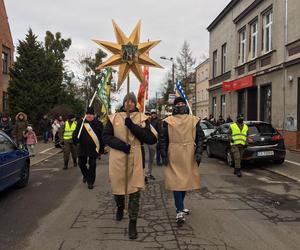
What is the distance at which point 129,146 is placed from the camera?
5.19 m

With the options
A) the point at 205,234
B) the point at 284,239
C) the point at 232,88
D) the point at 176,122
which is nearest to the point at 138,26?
the point at 176,122

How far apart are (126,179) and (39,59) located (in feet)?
76.2

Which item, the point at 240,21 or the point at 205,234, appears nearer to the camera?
the point at 205,234

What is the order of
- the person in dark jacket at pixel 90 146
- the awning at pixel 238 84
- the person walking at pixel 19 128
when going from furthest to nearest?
the awning at pixel 238 84, the person walking at pixel 19 128, the person in dark jacket at pixel 90 146

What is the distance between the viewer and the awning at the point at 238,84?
22625mm


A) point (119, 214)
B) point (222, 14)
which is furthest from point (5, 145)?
point (222, 14)

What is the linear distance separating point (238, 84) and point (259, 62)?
325 centimetres

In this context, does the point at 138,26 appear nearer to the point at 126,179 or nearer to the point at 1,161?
the point at 126,179

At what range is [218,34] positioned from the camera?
3112cm

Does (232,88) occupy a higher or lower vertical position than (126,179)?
higher

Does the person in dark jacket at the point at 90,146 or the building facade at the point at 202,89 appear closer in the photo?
the person in dark jacket at the point at 90,146

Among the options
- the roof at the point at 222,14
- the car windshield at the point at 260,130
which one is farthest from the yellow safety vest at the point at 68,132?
the roof at the point at 222,14

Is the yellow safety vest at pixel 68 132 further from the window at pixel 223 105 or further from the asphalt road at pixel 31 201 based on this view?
the window at pixel 223 105

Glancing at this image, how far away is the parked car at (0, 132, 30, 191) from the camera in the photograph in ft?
24.4
